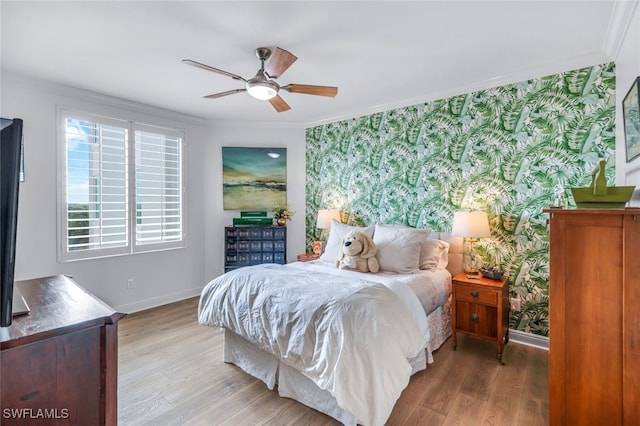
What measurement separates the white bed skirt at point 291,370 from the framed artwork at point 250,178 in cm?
240

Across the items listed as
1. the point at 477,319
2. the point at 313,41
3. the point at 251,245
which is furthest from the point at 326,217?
the point at 313,41

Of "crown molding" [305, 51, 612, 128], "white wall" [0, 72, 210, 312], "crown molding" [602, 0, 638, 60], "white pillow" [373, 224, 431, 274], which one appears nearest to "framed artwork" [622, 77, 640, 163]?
"crown molding" [602, 0, 638, 60]

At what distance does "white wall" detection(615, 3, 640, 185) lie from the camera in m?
1.87

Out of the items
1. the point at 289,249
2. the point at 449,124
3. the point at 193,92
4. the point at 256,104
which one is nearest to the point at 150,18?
the point at 193,92

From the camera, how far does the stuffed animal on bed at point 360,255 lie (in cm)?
292

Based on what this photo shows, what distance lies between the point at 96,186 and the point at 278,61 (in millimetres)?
2767

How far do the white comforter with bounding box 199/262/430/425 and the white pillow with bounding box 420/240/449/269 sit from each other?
2.45ft

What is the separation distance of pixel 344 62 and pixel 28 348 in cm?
277

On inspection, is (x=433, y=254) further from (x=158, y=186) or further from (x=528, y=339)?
(x=158, y=186)

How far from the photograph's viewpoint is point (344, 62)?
2.70 metres

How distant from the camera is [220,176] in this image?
457 cm

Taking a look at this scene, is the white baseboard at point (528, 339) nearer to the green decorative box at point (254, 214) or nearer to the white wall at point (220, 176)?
the white wall at point (220, 176)

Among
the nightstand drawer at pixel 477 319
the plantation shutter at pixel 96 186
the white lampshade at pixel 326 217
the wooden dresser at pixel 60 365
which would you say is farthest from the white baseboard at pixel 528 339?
the plantation shutter at pixel 96 186

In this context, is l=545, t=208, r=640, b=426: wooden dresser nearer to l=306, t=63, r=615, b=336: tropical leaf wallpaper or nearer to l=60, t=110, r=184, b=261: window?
l=306, t=63, r=615, b=336: tropical leaf wallpaper
